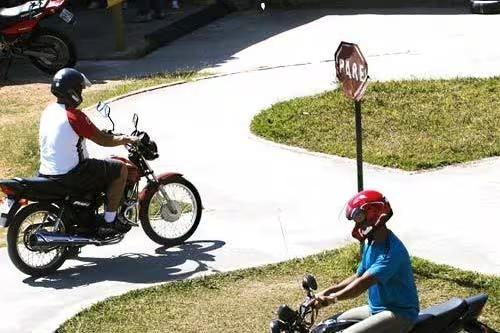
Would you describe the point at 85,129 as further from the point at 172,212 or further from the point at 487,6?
the point at 487,6

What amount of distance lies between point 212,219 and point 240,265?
1361 mm

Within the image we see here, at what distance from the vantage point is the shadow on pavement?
921 centimetres

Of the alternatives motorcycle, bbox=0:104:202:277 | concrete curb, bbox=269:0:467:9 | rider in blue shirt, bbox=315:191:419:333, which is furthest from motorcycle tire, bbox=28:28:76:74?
rider in blue shirt, bbox=315:191:419:333

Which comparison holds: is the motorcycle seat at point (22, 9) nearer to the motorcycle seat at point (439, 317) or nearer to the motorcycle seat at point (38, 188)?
the motorcycle seat at point (38, 188)

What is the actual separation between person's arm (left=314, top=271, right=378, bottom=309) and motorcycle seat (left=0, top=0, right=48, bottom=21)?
12095 mm

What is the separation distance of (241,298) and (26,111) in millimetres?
7886

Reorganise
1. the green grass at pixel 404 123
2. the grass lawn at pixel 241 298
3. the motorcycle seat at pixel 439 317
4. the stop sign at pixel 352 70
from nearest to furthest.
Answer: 1. the motorcycle seat at pixel 439 317
2. the grass lawn at pixel 241 298
3. the stop sign at pixel 352 70
4. the green grass at pixel 404 123

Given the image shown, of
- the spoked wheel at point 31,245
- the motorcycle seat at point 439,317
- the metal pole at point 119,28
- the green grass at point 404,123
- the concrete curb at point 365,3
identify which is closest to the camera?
the motorcycle seat at point 439,317

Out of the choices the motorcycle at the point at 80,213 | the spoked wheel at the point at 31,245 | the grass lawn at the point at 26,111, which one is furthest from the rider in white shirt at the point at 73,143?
the grass lawn at the point at 26,111

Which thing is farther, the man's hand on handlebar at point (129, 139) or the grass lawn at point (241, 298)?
the man's hand on handlebar at point (129, 139)

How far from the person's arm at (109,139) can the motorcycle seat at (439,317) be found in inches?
145

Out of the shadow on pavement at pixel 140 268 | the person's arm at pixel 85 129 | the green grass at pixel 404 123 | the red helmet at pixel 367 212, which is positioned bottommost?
the green grass at pixel 404 123

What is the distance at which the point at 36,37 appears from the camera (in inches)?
694

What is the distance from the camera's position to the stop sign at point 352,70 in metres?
8.74
